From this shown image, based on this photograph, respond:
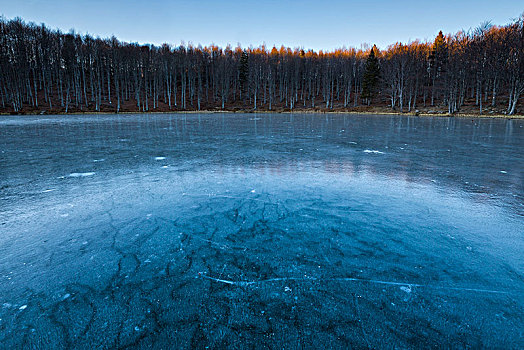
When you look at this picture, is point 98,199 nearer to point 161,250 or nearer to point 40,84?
point 161,250

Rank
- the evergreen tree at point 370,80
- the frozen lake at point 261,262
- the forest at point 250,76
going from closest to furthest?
the frozen lake at point 261,262 < the forest at point 250,76 < the evergreen tree at point 370,80

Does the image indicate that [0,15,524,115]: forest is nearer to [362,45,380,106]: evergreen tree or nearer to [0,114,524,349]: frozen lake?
[362,45,380,106]: evergreen tree

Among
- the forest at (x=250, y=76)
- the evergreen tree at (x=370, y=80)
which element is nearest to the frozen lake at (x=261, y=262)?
the forest at (x=250, y=76)

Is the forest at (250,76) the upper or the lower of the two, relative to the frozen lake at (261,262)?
upper

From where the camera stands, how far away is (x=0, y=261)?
9.23 feet

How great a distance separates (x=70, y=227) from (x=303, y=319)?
330cm

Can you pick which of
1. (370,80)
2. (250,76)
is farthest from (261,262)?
(250,76)

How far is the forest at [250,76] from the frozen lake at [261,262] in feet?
145

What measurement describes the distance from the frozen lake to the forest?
44179 mm

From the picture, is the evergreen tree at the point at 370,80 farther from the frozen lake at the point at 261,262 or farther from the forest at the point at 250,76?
the frozen lake at the point at 261,262

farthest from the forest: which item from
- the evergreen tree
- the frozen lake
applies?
the frozen lake

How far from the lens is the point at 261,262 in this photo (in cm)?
283

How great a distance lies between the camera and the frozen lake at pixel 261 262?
1986mm

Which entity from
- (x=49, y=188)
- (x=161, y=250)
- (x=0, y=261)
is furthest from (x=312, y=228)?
(x=49, y=188)
